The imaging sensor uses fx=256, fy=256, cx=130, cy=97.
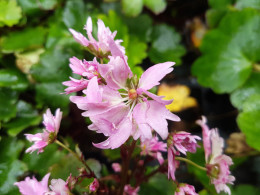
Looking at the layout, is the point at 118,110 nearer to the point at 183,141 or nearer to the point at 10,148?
the point at 183,141

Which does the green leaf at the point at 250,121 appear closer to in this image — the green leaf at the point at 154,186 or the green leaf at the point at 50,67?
the green leaf at the point at 154,186

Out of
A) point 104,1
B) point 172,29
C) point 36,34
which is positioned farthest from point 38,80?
point 172,29

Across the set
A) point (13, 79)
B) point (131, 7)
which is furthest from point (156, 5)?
point (13, 79)

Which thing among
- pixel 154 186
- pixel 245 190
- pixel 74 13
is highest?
pixel 74 13

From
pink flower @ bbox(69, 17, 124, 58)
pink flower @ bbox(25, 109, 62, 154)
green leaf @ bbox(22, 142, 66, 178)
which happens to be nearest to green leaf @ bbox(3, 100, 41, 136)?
green leaf @ bbox(22, 142, 66, 178)

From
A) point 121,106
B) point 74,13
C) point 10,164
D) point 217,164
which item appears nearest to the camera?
Result: point 121,106

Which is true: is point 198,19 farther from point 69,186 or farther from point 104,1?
point 69,186

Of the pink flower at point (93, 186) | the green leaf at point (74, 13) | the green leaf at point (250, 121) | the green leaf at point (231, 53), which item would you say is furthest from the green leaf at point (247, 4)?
the pink flower at point (93, 186)
